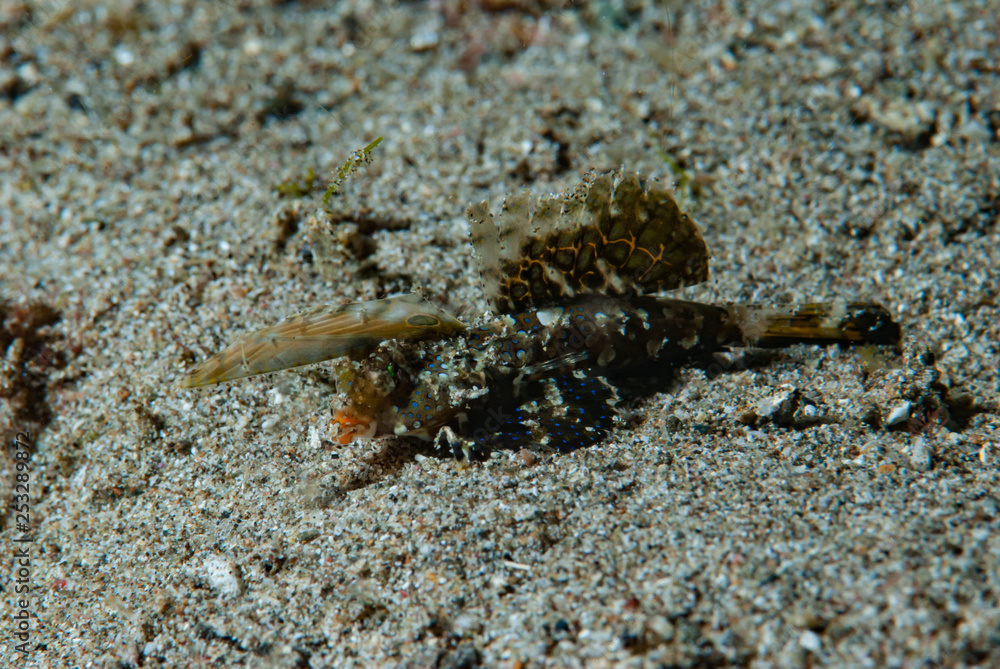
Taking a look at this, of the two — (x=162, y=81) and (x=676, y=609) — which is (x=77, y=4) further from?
(x=676, y=609)

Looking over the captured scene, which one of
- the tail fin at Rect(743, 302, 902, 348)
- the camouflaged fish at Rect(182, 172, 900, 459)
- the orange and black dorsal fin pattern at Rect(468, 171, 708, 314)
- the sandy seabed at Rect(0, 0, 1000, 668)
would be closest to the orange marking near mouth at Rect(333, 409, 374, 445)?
the camouflaged fish at Rect(182, 172, 900, 459)

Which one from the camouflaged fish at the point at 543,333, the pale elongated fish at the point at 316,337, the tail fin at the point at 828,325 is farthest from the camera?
the tail fin at the point at 828,325

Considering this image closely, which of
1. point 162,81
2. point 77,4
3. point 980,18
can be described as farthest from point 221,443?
point 980,18

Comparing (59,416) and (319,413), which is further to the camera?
(59,416)

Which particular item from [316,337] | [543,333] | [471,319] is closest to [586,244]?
[543,333]

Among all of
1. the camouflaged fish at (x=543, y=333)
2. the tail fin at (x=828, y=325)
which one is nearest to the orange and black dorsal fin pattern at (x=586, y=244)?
the camouflaged fish at (x=543, y=333)

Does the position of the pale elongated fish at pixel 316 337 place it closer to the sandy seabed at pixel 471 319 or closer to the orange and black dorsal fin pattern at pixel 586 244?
the orange and black dorsal fin pattern at pixel 586 244

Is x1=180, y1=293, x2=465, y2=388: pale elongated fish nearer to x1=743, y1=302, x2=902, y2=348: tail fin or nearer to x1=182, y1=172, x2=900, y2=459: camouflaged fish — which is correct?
x1=182, y1=172, x2=900, y2=459: camouflaged fish
